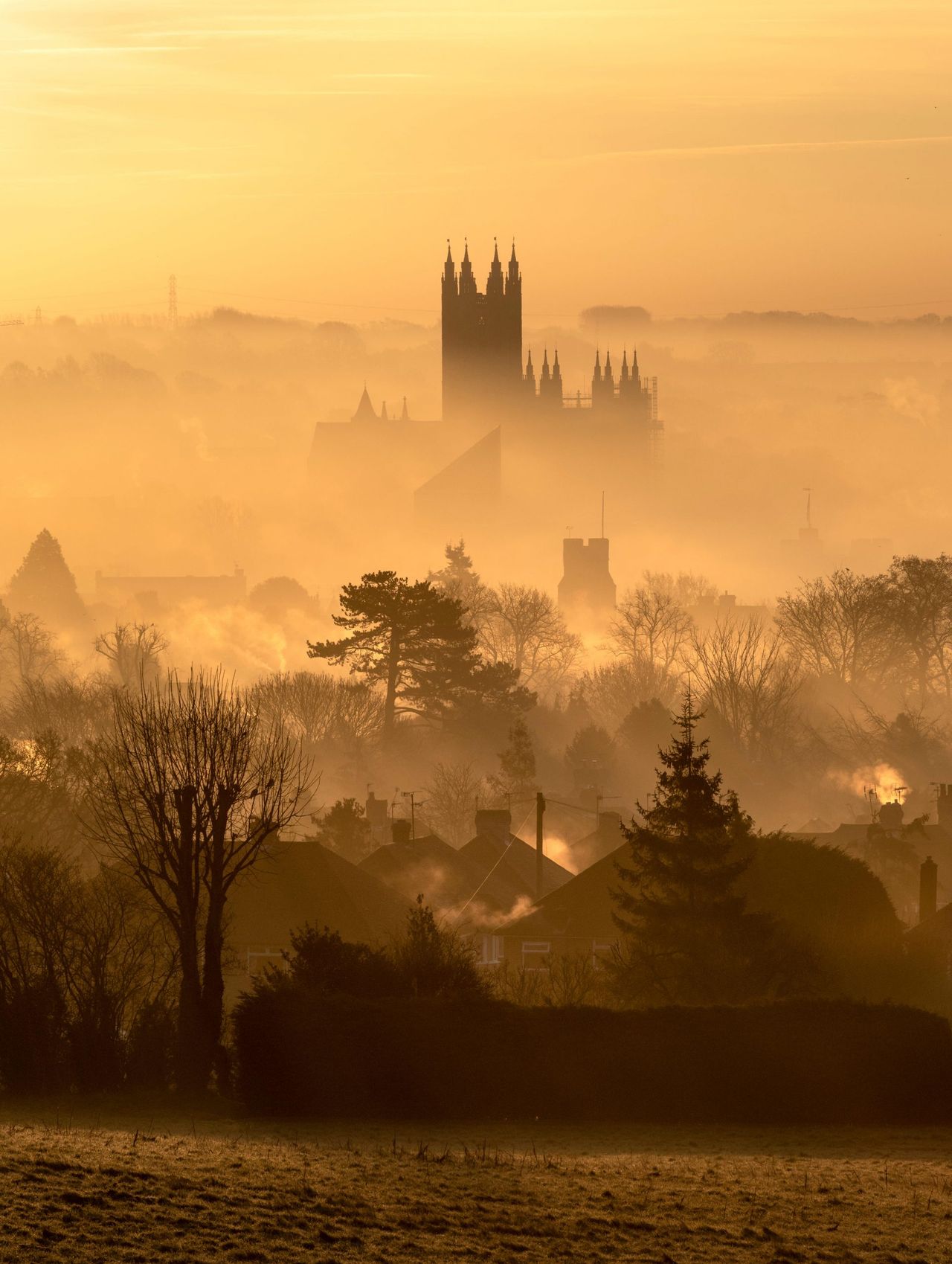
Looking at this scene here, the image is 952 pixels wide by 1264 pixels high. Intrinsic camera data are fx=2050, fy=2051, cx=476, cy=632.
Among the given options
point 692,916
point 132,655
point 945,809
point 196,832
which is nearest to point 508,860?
point 945,809

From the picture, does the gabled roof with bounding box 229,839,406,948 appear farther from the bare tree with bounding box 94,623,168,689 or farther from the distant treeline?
the bare tree with bounding box 94,623,168,689

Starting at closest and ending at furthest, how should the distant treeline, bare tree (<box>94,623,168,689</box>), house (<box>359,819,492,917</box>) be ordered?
1. the distant treeline
2. house (<box>359,819,492,917</box>)
3. bare tree (<box>94,623,168,689</box>)

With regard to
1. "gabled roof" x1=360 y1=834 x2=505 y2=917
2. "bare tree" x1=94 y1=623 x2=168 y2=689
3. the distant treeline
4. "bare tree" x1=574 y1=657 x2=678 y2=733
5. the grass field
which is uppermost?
"bare tree" x1=94 y1=623 x2=168 y2=689

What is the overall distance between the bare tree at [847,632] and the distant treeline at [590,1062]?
102 metres

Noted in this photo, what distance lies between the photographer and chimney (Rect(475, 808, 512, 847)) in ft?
224

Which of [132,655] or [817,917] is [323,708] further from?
[817,917]

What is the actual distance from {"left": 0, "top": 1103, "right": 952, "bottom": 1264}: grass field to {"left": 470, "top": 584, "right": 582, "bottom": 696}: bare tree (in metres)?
122

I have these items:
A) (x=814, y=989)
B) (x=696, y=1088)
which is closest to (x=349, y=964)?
(x=696, y=1088)

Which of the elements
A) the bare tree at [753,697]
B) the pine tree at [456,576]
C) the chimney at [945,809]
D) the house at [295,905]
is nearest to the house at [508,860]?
the house at [295,905]

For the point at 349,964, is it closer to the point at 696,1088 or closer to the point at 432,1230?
the point at 696,1088

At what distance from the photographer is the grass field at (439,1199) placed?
21516 mm

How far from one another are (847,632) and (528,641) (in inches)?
1154

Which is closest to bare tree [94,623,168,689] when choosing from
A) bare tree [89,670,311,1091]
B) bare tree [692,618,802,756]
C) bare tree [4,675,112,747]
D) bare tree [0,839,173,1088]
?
bare tree [4,675,112,747]

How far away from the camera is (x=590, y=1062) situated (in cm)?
3241
